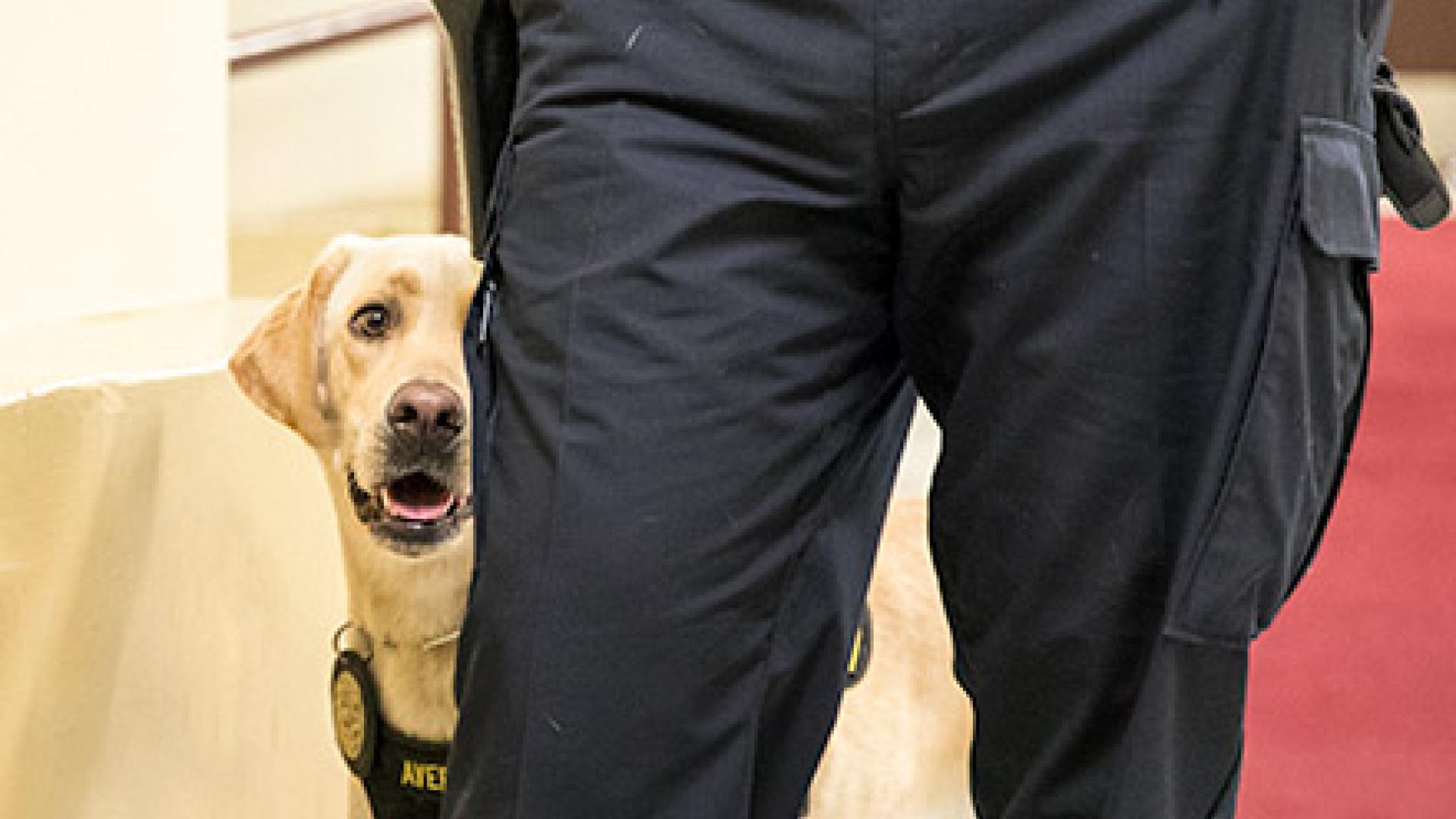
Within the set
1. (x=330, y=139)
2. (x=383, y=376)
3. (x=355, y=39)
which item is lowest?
(x=330, y=139)

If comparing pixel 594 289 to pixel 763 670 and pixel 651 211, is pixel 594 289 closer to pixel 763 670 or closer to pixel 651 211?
pixel 651 211

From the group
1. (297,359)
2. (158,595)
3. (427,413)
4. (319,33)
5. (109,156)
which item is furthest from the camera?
(319,33)

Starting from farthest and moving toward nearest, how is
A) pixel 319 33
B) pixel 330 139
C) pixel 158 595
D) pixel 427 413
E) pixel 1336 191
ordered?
1. pixel 330 139
2. pixel 319 33
3. pixel 158 595
4. pixel 427 413
5. pixel 1336 191

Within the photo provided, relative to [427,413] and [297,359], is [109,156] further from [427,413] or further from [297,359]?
[427,413]

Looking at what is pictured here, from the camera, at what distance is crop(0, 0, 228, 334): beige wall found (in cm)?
176

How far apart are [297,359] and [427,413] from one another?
16 centimetres

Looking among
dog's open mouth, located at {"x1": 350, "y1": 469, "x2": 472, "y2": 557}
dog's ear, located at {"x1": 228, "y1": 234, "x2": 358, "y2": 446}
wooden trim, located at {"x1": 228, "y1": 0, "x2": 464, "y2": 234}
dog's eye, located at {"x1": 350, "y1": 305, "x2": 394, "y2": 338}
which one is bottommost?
wooden trim, located at {"x1": 228, "y1": 0, "x2": 464, "y2": 234}

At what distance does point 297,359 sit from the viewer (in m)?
1.36

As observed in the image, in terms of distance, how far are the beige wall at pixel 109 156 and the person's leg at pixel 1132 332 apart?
119 cm

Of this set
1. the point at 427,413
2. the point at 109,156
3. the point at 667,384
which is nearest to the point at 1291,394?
the point at 667,384

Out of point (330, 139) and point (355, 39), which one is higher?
point (355, 39)

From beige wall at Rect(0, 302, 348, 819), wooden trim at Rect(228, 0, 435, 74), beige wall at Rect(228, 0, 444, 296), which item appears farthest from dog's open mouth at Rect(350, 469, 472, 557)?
beige wall at Rect(228, 0, 444, 296)

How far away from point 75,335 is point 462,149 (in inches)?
35.3

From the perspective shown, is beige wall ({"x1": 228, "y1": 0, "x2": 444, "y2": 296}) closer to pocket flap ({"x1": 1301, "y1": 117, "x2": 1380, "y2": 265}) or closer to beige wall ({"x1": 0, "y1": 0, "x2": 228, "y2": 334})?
beige wall ({"x1": 0, "y1": 0, "x2": 228, "y2": 334})
